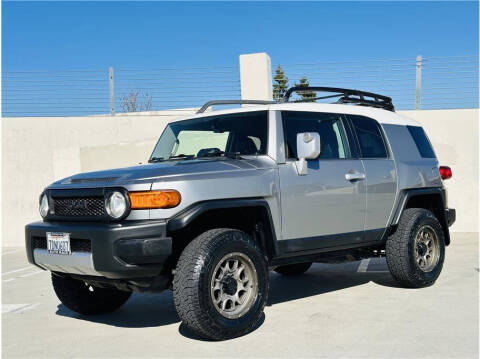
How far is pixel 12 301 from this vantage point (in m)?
6.05

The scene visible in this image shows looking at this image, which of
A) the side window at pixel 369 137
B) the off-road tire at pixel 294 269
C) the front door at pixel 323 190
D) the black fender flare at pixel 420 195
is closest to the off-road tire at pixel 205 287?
the front door at pixel 323 190

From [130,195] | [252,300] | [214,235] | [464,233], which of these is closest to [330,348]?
[252,300]

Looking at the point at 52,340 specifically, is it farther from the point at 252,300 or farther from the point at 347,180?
the point at 347,180

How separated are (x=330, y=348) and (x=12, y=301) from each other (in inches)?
153

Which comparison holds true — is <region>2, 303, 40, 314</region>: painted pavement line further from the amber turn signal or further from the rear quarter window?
the rear quarter window

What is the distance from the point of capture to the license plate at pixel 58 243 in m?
4.12

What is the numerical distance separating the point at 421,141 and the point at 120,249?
4062mm

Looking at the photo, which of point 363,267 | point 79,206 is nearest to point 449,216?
point 363,267

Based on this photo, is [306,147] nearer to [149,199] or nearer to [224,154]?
[224,154]

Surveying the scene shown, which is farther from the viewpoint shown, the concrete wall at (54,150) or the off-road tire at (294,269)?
the concrete wall at (54,150)

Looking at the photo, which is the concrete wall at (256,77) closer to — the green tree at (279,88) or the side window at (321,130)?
the green tree at (279,88)

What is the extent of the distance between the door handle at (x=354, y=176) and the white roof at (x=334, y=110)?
69 cm

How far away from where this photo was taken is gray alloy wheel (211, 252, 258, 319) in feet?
13.5

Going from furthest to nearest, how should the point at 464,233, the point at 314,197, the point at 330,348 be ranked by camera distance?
the point at 464,233, the point at 314,197, the point at 330,348
